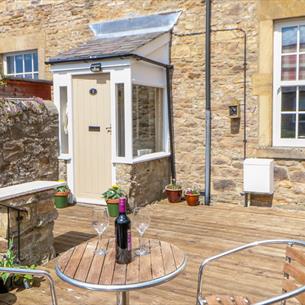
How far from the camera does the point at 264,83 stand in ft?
20.3

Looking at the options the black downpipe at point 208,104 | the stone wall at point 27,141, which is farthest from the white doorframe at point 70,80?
the stone wall at point 27,141

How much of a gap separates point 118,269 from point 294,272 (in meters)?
0.93

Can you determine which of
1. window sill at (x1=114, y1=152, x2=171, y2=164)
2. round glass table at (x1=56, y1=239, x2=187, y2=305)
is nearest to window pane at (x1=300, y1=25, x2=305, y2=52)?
window sill at (x1=114, y1=152, x2=171, y2=164)

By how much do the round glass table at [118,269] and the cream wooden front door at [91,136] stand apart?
13.3 feet

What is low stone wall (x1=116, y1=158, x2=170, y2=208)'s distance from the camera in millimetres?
6133

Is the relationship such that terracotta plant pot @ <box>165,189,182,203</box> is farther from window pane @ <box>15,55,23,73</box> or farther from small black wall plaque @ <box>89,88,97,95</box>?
window pane @ <box>15,55,23,73</box>

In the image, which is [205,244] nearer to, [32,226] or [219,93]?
[32,226]

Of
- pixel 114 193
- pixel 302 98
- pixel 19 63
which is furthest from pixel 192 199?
pixel 19 63

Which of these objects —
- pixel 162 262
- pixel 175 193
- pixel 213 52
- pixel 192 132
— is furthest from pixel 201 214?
pixel 162 262

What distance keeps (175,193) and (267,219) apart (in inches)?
66.5

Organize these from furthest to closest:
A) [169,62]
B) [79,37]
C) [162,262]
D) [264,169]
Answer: [79,37] < [169,62] < [264,169] < [162,262]

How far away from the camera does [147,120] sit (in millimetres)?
6840

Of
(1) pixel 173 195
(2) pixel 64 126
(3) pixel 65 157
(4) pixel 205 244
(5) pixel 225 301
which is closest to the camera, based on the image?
(5) pixel 225 301

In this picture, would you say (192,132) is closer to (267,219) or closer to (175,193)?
(175,193)
